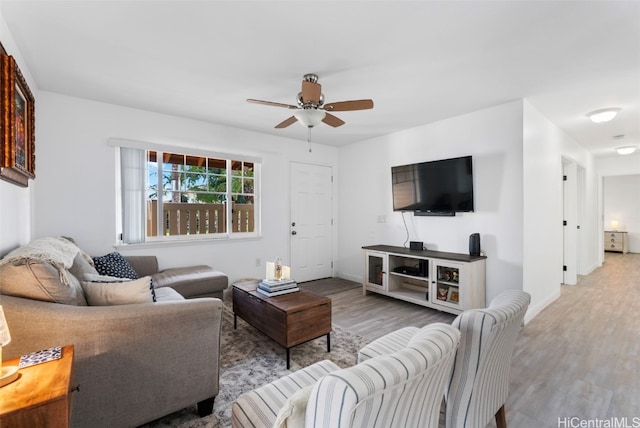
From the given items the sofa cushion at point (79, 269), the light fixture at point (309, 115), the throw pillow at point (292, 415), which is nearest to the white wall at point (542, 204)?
the light fixture at point (309, 115)

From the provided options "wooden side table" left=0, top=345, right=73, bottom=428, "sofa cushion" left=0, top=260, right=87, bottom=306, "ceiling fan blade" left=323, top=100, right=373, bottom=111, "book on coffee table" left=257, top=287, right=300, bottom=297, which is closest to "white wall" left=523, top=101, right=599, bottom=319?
"ceiling fan blade" left=323, top=100, right=373, bottom=111

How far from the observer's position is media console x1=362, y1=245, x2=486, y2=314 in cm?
325

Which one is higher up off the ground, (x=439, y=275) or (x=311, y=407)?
(x=311, y=407)

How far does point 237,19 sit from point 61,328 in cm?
195

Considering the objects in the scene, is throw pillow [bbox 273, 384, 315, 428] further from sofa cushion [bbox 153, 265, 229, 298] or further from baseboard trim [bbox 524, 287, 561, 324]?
baseboard trim [bbox 524, 287, 561, 324]

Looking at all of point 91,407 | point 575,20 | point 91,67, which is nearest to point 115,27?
point 91,67

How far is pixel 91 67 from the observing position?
248 cm

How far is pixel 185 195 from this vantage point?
3.93 meters

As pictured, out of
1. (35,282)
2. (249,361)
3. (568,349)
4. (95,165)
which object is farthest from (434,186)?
(95,165)

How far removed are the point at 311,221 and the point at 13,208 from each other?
3661 millimetres

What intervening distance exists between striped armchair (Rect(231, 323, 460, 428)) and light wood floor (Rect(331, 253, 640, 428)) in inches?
46.9

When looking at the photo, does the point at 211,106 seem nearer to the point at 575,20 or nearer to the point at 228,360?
the point at 228,360

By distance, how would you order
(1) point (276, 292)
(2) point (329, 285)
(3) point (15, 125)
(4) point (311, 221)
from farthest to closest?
(4) point (311, 221) → (2) point (329, 285) → (1) point (276, 292) → (3) point (15, 125)

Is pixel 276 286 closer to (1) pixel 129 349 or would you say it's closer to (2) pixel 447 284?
(1) pixel 129 349
